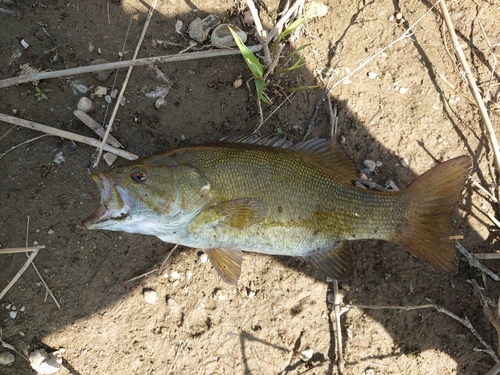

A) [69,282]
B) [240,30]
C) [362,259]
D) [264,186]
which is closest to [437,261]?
[362,259]

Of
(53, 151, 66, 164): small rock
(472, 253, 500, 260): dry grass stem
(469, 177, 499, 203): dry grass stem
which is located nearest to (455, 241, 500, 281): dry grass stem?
(472, 253, 500, 260): dry grass stem

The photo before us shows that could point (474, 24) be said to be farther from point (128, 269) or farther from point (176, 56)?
point (128, 269)

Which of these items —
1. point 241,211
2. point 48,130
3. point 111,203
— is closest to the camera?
point 111,203

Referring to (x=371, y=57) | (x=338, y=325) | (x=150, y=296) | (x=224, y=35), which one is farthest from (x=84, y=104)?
(x=338, y=325)

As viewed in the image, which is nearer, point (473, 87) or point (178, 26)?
point (178, 26)

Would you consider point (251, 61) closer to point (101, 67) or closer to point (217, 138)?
point (217, 138)
